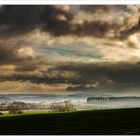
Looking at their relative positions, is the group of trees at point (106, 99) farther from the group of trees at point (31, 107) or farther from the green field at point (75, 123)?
the group of trees at point (31, 107)

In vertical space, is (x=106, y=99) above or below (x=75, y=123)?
above

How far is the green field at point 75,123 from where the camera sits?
23.5 ft

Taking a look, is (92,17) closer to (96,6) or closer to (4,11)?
(96,6)

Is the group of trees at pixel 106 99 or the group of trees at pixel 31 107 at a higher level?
the group of trees at pixel 106 99

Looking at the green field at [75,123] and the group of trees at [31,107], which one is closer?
the green field at [75,123]

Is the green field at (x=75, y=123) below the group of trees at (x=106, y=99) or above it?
below

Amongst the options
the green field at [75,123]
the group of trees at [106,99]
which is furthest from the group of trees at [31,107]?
the group of trees at [106,99]

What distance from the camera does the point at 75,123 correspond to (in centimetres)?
723

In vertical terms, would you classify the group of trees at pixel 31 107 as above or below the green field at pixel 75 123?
above

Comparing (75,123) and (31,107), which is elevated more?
(31,107)

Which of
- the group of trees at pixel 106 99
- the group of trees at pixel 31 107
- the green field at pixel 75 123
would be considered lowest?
the green field at pixel 75 123

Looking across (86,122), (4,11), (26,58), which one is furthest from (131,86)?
(4,11)

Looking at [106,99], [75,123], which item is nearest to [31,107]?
[75,123]

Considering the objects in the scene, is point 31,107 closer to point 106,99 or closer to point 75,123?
point 75,123
